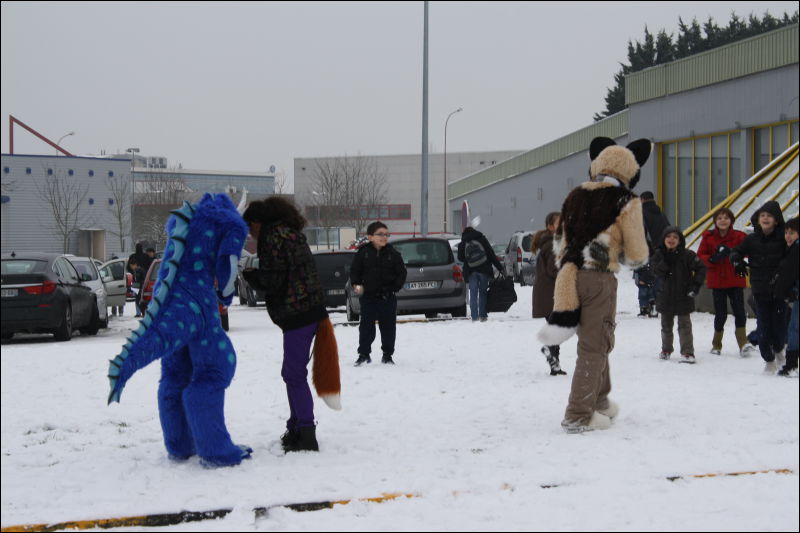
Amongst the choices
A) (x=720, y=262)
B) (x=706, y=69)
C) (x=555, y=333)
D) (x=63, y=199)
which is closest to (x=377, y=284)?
(x=720, y=262)

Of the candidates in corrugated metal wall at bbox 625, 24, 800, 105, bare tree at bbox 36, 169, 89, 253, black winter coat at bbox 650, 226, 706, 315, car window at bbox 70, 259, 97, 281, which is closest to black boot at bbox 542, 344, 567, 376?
black winter coat at bbox 650, 226, 706, 315

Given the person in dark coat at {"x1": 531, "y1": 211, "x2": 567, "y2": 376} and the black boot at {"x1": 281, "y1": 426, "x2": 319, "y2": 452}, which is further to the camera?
the person in dark coat at {"x1": 531, "y1": 211, "x2": 567, "y2": 376}

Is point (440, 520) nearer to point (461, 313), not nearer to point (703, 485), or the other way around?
point (703, 485)

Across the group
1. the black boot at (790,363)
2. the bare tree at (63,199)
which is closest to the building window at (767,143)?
the black boot at (790,363)

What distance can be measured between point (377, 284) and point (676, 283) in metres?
3.26

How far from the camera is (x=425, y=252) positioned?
1714 cm

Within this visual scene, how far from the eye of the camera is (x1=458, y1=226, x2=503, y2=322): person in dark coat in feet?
51.9

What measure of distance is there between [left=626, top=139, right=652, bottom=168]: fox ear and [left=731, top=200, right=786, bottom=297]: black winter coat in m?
2.75

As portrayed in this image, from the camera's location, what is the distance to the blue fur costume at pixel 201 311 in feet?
19.6

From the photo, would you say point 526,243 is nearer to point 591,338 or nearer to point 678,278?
point 678,278

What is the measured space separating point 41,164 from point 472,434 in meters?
→ 48.8

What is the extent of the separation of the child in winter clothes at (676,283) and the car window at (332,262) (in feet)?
A: 35.0

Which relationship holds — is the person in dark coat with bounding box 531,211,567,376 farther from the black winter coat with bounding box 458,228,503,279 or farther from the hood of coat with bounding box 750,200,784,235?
the black winter coat with bounding box 458,228,503,279

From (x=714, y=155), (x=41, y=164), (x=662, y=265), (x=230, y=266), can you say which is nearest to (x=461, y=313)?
(x=662, y=265)
